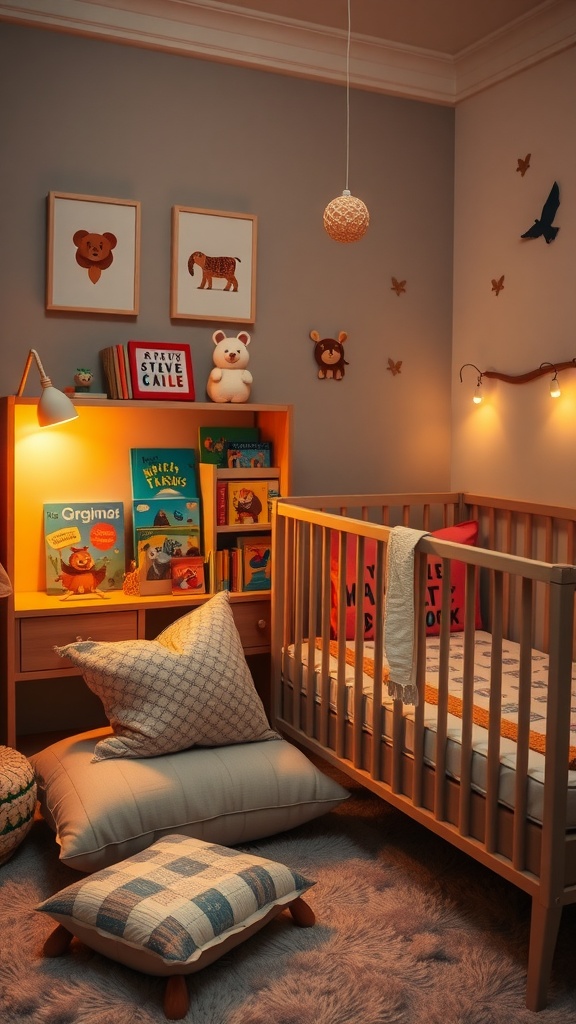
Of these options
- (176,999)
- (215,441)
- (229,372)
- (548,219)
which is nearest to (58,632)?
(215,441)

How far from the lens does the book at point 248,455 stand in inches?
119

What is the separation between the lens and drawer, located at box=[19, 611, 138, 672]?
2641 millimetres

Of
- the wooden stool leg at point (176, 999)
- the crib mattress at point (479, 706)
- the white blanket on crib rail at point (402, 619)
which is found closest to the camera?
the wooden stool leg at point (176, 999)

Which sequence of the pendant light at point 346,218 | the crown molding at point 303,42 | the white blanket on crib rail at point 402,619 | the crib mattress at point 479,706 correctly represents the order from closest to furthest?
the crib mattress at point 479,706, the white blanket on crib rail at point 402,619, the pendant light at point 346,218, the crown molding at point 303,42

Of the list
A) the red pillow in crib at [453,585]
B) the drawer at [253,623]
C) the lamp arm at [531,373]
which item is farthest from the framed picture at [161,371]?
the lamp arm at [531,373]

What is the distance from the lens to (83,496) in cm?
300

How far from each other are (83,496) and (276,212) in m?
1.15

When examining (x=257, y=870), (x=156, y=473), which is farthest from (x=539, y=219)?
(x=257, y=870)

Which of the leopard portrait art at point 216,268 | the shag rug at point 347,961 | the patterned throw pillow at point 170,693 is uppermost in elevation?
the leopard portrait art at point 216,268

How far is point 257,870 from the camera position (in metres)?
1.93

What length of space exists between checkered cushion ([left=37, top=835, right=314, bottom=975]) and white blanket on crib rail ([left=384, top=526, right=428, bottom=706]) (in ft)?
1.55

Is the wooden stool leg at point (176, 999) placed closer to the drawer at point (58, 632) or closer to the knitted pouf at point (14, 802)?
the knitted pouf at point (14, 802)

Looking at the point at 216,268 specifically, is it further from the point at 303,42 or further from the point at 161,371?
the point at 303,42

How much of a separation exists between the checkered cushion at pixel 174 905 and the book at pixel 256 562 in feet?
3.63
